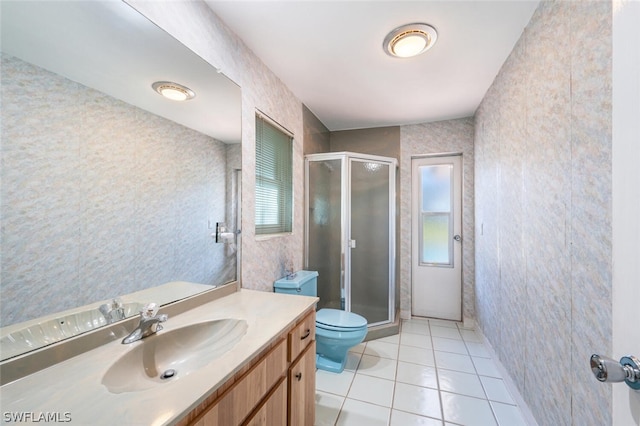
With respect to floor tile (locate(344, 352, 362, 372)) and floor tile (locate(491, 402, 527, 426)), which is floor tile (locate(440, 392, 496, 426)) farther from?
floor tile (locate(344, 352, 362, 372))

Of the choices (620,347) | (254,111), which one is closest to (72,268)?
(254,111)

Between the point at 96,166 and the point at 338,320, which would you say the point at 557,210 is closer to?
the point at 338,320

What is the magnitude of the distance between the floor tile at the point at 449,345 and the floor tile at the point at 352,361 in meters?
0.80

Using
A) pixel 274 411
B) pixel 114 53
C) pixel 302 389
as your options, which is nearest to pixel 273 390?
pixel 274 411

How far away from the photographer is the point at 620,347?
0.52 meters

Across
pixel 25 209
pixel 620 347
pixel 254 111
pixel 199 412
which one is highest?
pixel 254 111

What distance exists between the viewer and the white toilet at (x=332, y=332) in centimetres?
199

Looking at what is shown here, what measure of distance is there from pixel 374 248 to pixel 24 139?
2680 millimetres

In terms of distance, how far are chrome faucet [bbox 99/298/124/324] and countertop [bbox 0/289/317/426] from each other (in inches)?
3.4

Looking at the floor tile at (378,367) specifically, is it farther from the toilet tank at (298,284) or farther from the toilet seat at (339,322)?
the toilet tank at (298,284)

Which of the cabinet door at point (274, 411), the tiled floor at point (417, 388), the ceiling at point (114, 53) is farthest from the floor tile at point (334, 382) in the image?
the ceiling at point (114, 53)

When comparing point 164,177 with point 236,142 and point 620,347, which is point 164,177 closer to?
point 236,142

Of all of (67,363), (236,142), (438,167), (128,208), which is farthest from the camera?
(438,167)

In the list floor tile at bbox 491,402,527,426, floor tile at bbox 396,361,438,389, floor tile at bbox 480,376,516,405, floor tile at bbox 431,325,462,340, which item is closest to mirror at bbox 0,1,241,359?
floor tile at bbox 396,361,438,389
